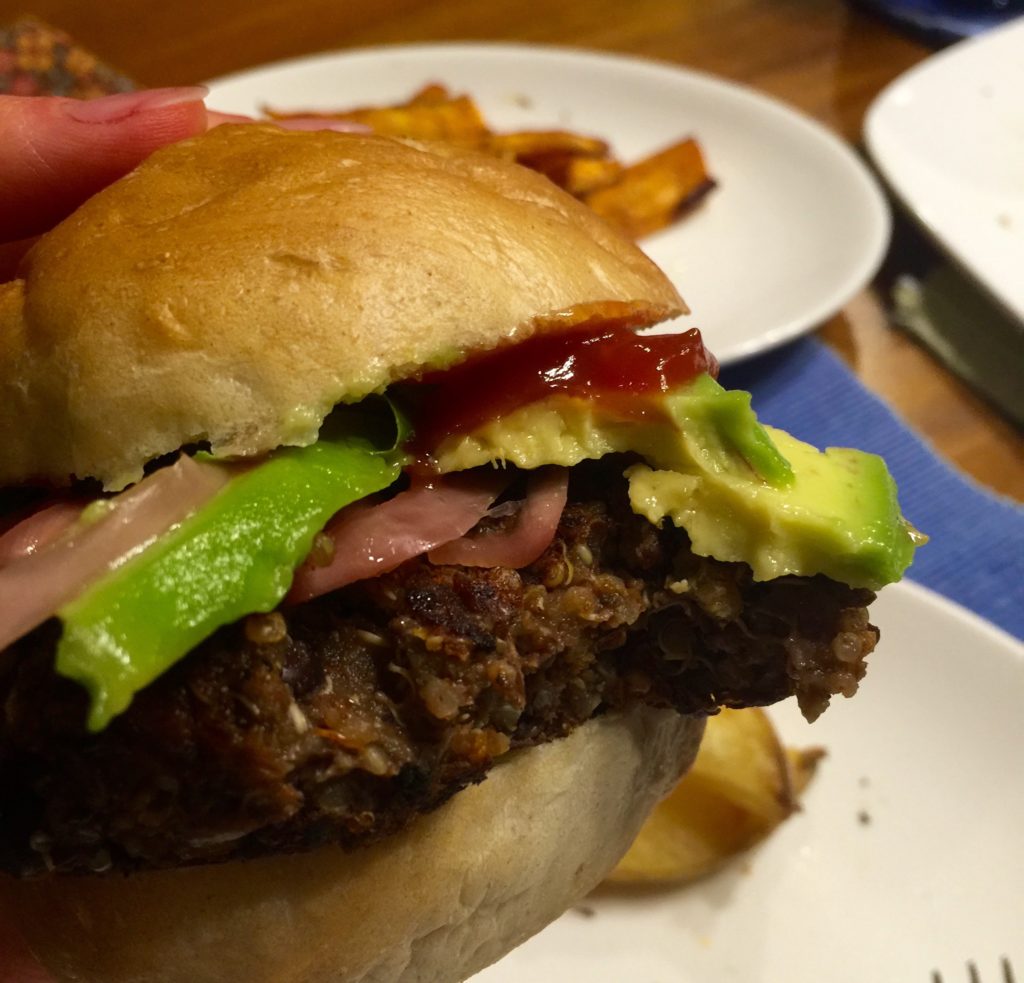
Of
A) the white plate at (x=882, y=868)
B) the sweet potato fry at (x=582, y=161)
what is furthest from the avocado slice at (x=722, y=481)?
the sweet potato fry at (x=582, y=161)

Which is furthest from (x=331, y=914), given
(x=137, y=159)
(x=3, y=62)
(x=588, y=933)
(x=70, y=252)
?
(x=3, y=62)

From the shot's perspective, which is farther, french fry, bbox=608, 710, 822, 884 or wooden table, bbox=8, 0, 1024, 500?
wooden table, bbox=8, 0, 1024, 500

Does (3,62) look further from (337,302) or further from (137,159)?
(337,302)

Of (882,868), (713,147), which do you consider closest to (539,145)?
(713,147)

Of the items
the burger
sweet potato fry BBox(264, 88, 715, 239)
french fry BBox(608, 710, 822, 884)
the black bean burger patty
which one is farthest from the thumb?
french fry BBox(608, 710, 822, 884)

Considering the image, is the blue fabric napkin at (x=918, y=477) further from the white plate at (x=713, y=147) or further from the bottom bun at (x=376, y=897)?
the bottom bun at (x=376, y=897)

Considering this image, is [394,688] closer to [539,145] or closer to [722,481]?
[722,481]

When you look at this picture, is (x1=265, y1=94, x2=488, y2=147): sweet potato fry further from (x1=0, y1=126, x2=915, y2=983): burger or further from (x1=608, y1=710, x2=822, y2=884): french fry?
(x1=608, y1=710, x2=822, y2=884): french fry
